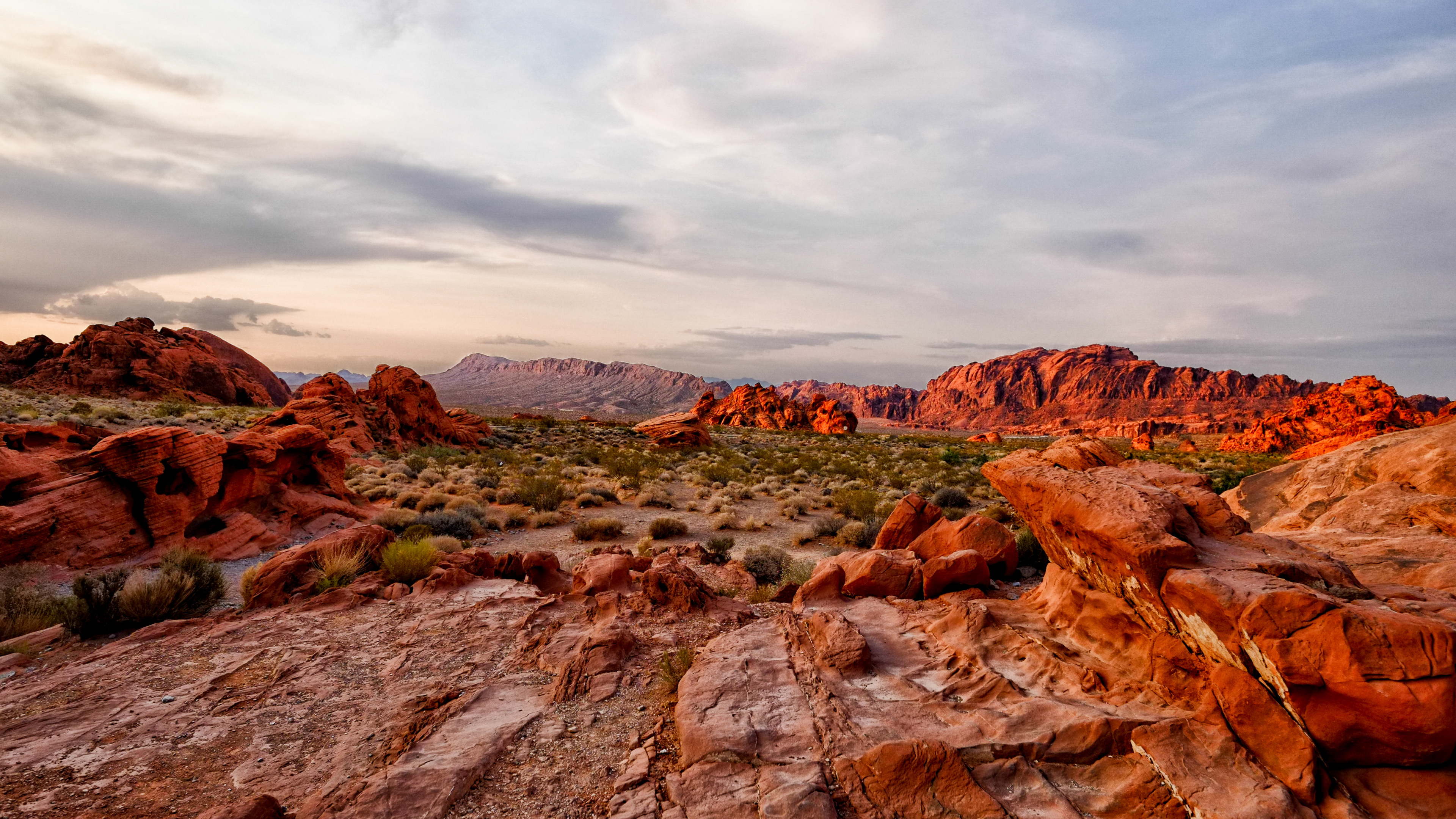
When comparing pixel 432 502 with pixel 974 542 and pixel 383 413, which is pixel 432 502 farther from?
pixel 383 413

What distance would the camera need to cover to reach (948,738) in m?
4.45

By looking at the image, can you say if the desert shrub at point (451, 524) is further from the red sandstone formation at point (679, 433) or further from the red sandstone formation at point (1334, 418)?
the red sandstone formation at point (1334, 418)

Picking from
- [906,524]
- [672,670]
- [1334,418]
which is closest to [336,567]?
[672,670]

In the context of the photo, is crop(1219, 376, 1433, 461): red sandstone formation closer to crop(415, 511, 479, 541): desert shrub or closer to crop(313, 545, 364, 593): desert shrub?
crop(415, 511, 479, 541): desert shrub

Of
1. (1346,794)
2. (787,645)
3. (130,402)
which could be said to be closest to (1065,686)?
(1346,794)

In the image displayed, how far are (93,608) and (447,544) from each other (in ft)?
18.6

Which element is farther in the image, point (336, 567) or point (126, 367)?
point (126, 367)

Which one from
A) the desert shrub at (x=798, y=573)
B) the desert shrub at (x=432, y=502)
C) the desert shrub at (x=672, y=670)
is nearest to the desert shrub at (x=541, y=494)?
the desert shrub at (x=432, y=502)

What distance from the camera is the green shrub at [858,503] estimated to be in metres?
17.1

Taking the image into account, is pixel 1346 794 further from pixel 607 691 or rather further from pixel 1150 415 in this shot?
pixel 1150 415

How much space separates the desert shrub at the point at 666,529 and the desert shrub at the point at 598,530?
845mm

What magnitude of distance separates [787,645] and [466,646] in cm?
381

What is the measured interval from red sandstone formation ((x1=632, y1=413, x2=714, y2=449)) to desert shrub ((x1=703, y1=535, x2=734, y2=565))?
2772 centimetres

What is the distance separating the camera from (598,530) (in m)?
15.2
